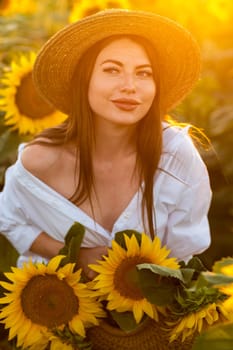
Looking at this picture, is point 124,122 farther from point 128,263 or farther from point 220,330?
point 220,330

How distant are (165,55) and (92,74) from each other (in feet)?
0.69

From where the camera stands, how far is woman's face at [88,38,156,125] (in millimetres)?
2518

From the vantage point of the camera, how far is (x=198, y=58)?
2662 mm

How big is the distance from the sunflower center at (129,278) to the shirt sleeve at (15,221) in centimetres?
41

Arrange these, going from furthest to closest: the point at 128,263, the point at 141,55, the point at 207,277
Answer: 1. the point at 141,55
2. the point at 128,263
3. the point at 207,277

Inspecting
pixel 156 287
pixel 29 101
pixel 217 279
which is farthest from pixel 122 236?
pixel 29 101

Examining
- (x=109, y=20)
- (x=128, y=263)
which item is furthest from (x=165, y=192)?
(x=109, y=20)

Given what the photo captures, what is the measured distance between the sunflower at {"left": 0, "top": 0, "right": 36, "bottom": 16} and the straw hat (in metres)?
2.61

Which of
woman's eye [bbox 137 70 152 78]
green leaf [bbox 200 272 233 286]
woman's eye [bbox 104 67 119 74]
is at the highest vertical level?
woman's eye [bbox 104 67 119 74]

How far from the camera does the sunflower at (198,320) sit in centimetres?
232

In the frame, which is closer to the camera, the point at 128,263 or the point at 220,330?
the point at 220,330

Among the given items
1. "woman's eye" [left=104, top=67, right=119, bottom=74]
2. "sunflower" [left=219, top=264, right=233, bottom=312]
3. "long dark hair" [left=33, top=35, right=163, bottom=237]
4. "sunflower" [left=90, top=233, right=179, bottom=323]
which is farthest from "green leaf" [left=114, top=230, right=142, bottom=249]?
"woman's eye" [left=104, top=67, right=119, bottom=74]

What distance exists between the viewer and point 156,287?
230 centimetres

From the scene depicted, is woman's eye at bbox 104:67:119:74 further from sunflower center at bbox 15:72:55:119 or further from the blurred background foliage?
sunflower center at bbox 15:72:55:119
